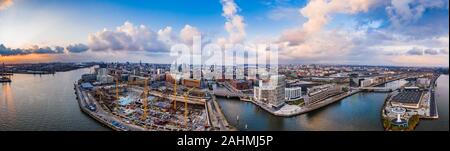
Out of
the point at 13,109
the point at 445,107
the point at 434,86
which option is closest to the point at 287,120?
the point at 445,107

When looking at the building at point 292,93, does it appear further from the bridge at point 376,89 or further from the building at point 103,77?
the building at point 103,77

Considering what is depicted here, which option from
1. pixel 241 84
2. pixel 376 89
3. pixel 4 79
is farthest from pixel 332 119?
pixel 4 79

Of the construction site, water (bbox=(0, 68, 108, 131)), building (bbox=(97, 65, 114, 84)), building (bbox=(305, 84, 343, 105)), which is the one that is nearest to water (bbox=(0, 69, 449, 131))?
water (bbox=(0, 68, 108, 131))

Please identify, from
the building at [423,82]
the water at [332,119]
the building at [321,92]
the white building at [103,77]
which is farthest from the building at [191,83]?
the building at [423,82]
